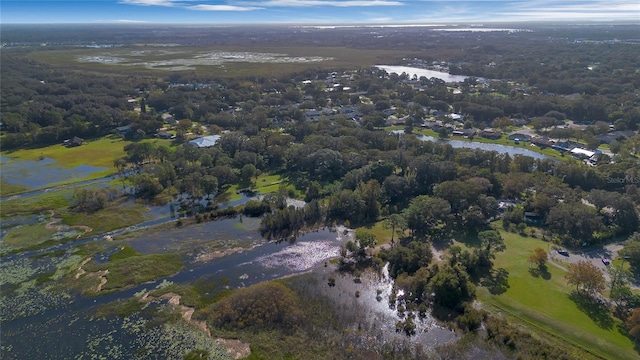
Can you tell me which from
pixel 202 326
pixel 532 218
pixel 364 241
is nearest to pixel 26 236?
pixel 202 326

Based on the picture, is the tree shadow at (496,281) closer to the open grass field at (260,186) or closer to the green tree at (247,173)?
the open grass field at (260,186)

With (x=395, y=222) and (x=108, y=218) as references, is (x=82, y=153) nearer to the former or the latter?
(x=108, y=218)

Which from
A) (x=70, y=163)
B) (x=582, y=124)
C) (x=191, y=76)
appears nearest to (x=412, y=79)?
(x=582, y=124)

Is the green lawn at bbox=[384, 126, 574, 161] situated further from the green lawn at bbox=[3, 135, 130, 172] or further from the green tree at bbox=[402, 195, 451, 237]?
the green lawn at bbox=[3, 135, 130, 172]

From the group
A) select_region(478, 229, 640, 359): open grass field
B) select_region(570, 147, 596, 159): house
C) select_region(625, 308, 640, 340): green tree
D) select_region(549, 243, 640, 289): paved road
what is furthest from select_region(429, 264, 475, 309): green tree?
select_region(570, 147, 596, 159): house

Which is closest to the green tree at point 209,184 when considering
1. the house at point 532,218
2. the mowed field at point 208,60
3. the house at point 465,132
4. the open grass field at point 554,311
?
the open grass field at point 554,311
